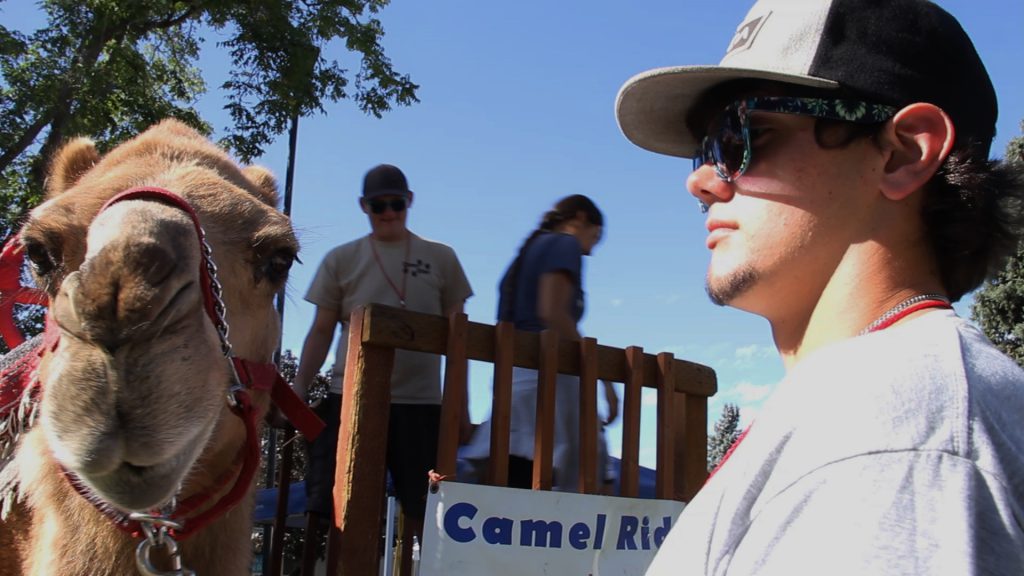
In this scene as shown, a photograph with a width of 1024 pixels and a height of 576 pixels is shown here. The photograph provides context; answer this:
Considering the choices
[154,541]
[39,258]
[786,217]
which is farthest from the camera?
[39,258]

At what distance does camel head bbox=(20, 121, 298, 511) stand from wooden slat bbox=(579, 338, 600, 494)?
1.80 meters

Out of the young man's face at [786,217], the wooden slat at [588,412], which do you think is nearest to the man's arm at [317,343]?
the wooden slat at [588,412]

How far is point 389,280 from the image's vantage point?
4.48m

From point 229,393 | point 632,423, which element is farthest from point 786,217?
point 632,423

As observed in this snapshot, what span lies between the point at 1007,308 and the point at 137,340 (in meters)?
25.4

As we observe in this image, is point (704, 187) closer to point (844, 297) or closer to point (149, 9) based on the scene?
point (844, 297)

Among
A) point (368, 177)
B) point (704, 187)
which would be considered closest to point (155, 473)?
point (704, 187)

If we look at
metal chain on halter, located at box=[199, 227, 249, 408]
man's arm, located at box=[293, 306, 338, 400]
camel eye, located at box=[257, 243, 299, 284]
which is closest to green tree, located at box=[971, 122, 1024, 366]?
man's arm, located at box=[293, 306, 338, 400]

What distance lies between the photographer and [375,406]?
3.37 meters

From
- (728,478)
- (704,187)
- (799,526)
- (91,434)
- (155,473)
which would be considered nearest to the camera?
(799,526)

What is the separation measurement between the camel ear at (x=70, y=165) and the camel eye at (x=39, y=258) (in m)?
0.76

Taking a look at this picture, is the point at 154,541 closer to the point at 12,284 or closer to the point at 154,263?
the point at 154,263

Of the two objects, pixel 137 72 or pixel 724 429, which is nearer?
pixel 137 72

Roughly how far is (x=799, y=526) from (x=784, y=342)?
0.65 m
